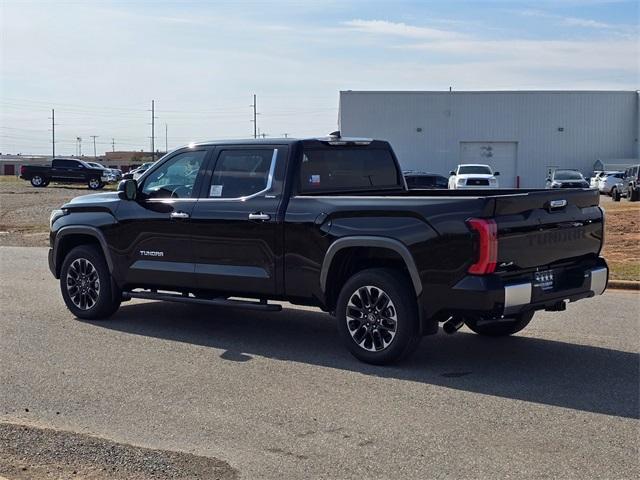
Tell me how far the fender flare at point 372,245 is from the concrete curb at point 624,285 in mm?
5928

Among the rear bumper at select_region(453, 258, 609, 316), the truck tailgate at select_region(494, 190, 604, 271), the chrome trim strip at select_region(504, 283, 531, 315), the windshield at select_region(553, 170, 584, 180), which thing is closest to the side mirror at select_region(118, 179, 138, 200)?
the rear bumper at select_region(453, 258, 609, 316)

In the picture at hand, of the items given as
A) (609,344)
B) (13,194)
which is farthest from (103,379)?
(13,194)

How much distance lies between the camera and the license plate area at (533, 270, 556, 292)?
6902 millimetres

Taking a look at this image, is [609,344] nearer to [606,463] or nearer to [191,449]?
[606,463]

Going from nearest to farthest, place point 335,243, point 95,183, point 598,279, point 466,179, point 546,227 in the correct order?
point 546,227
point 335,243
point 598,279
point 466,179
point 95,183

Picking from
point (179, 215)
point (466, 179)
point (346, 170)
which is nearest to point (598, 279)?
point (346, 170)

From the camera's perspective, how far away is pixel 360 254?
7.49 meters

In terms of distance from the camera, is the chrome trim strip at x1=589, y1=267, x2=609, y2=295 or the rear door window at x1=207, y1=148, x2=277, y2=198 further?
the rear door window at x1=207, y1=148, x2=277, y2=198

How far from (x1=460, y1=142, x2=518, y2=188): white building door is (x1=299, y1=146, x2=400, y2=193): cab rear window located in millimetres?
48994

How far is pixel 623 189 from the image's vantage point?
37031 mm

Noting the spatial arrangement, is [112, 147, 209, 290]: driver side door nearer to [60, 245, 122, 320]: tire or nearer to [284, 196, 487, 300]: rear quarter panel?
[60, 245, 122, 320]: tire

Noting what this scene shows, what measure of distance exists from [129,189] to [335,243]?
271 centimetres

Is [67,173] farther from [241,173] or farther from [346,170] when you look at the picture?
[346,170]

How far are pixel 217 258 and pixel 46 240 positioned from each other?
42.1 feet
